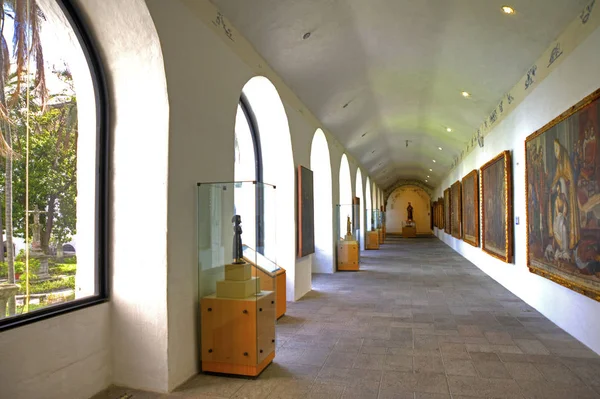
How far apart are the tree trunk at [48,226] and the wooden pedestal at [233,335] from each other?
1545 mm

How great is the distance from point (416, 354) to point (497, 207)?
5985 mm

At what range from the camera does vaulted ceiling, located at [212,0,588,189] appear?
20.1 feet

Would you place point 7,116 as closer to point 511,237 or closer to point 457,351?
point 457,351

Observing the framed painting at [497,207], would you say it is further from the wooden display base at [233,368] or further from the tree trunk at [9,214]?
the tree trunk at [9,214]

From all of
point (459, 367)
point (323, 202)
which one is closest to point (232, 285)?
point (459, 367)

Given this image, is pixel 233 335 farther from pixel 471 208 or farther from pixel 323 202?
pixel 471 208

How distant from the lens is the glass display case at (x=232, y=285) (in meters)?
4.46

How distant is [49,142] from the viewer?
3.96 metres

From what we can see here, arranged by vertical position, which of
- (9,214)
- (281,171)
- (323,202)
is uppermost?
(281,171)

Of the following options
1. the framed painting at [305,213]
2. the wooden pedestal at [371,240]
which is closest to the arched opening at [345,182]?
the wooden pedestal at [371,240]

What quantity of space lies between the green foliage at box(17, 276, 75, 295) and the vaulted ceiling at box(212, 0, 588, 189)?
11.3ft

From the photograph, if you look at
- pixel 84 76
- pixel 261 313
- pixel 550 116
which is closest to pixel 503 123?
pixel 550 116

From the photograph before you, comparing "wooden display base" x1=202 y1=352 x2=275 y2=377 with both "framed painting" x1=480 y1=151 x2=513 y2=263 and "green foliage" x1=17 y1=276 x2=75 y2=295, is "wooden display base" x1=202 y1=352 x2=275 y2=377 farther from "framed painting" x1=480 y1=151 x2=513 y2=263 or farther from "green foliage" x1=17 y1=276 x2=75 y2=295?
"framed painting" x1=480 y1=151 x2=513 y2=263

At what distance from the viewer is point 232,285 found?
455 cm
